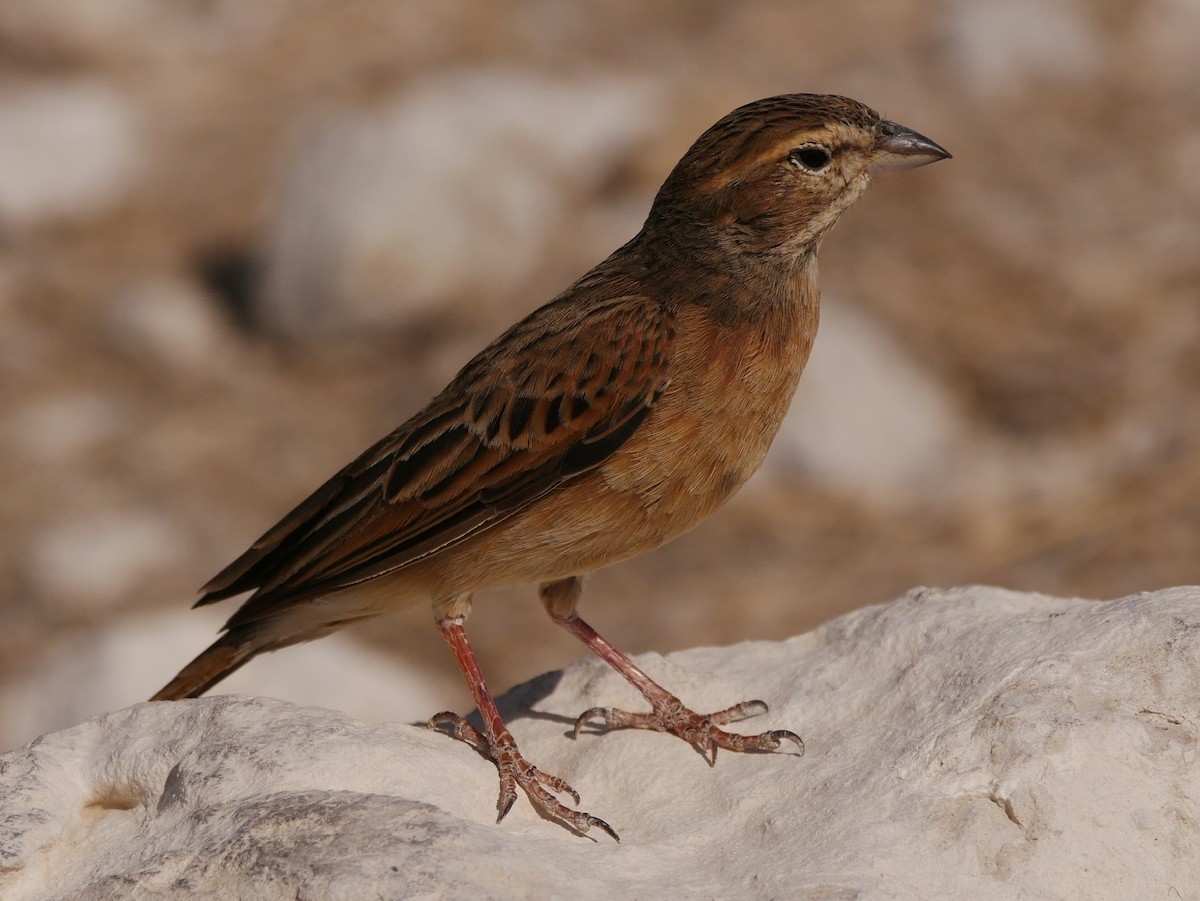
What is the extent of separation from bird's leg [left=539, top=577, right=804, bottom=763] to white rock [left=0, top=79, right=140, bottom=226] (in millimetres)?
11597

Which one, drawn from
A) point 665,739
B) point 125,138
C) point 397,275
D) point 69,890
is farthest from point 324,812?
point 125,138

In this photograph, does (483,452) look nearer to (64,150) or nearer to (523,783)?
(523,783)

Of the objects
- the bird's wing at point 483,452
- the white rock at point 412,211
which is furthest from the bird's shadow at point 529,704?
the white rock at point 412,211

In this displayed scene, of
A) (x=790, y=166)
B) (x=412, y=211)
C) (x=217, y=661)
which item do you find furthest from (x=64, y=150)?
(x=790, y=166)

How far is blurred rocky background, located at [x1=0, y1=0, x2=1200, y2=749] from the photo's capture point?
1128 centimetres

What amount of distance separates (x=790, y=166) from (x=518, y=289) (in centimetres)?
791

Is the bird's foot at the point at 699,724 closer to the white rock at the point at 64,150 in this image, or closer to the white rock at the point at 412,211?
the white rock at the point at 412,211

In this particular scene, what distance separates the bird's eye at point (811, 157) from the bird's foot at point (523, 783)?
2.46 m

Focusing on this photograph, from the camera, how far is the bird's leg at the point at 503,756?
5238 millimetres

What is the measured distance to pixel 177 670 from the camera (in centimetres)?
973

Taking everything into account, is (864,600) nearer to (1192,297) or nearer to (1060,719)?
(1192,297)

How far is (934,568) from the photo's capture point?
1129cm

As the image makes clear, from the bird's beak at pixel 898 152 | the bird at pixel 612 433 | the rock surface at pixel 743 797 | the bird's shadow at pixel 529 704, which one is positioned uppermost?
the bird's beak at pixel 898 152

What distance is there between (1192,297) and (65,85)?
11.9 m
